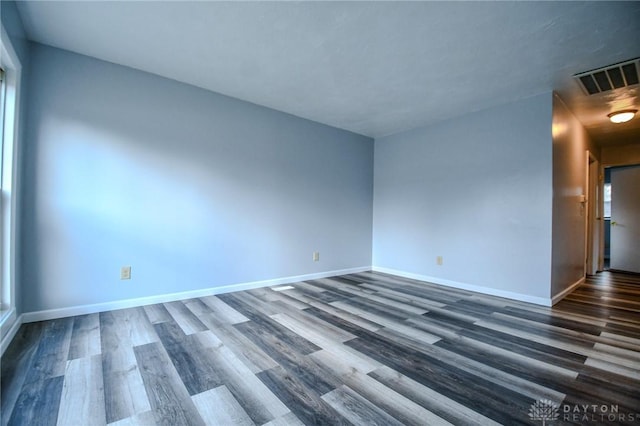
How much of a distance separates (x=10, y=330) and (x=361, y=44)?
337 cm

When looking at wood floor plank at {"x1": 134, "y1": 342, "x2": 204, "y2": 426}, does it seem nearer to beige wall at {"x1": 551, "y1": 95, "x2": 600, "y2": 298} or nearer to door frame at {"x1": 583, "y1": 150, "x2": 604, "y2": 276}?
beige wall at {"x1": 551, "y1": 95, "x2": 600, "y2": 298}

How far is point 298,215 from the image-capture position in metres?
3.93

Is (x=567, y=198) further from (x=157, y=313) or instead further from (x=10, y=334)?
(x=10, y=334)

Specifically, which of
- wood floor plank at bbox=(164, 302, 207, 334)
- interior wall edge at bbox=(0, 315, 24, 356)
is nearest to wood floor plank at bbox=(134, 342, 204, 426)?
wood floor plank at bbox=(164, 302, 207, 334)

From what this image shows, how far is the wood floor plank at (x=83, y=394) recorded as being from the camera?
125 cm

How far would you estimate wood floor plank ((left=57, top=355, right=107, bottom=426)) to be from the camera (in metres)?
1.25

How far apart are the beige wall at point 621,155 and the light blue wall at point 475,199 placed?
3738mm

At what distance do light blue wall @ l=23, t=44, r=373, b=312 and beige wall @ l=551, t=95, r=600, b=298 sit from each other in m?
2.83

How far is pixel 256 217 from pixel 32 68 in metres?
2.36

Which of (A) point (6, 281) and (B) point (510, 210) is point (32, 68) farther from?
(B) point (510, 210)

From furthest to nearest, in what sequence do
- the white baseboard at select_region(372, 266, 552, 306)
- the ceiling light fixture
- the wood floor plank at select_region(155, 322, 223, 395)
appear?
1. the ceiling light fixture
2. the white baseboard at select_region(372, 266, 552, 306)
3. the wood floor plank at select_region(155, 322, 223, 395)

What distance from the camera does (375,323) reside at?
7.91ft

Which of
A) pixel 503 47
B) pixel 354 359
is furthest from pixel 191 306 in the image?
pixel 503 47

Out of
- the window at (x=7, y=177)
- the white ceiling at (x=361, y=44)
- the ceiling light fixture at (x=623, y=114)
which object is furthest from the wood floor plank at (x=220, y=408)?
the ceiling light fixture at (x=623, y=114)
